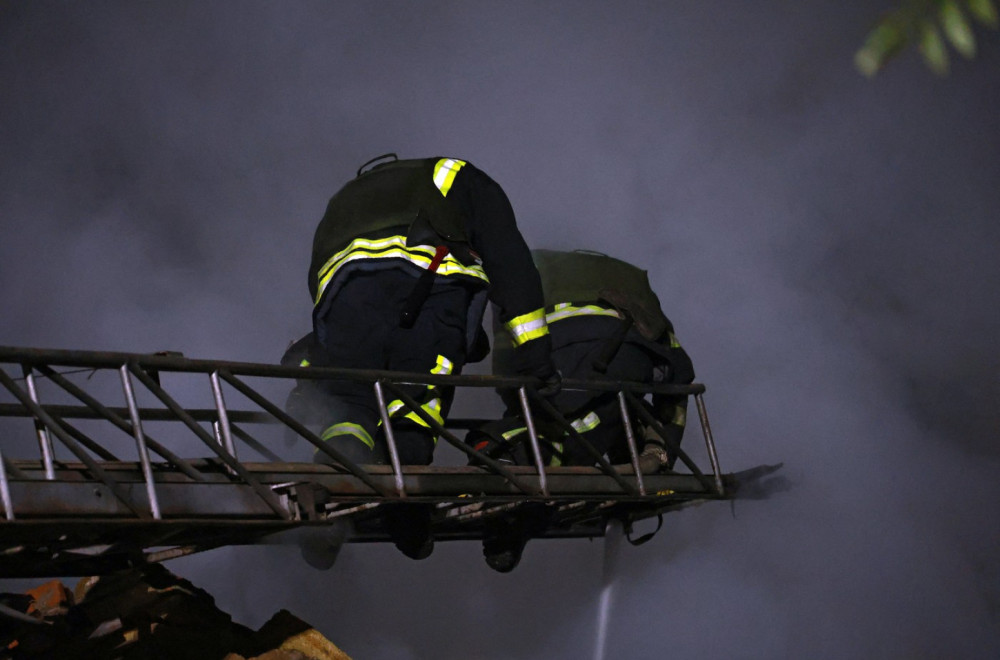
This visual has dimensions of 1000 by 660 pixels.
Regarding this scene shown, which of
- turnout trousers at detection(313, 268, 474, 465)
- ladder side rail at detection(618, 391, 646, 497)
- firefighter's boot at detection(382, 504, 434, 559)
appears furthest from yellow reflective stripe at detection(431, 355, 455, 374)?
ladder side rail at detection(618, 391, 646, 497)

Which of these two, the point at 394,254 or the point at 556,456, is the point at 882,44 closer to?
the point at 394,254

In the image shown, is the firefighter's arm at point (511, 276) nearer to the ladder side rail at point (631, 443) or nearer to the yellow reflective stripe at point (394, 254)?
the yellow reflective stripe at point (394, 254)

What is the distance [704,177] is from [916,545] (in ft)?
10.2

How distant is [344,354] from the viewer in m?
4.70

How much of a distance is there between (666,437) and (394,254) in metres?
1.53

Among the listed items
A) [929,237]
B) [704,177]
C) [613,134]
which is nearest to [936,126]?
[929,237]

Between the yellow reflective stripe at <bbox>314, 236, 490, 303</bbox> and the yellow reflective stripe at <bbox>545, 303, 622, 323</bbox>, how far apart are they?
94cm

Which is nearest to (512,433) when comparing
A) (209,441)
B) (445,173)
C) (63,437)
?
(445,173)

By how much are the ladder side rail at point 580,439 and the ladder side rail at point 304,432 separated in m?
0.81

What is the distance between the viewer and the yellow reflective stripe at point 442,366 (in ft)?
15.6

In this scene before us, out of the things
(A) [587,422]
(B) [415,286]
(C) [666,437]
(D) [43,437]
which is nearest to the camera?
(D) [43,437]

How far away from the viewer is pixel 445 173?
4.93 m

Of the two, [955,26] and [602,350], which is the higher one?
[602,350]

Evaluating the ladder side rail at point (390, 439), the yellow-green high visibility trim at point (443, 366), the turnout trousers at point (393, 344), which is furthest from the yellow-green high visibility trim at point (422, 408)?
the ladder side rail at point (390, 439)
